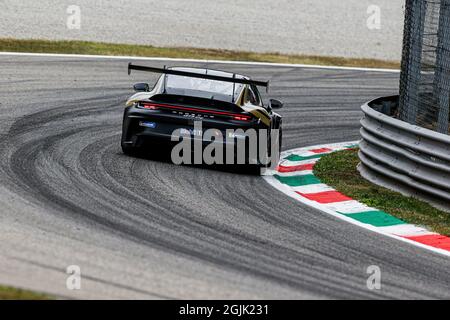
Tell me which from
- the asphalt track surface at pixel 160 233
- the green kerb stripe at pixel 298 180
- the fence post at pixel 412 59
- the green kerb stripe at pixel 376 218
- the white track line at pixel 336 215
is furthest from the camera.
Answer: the fence post at pixel 412 59

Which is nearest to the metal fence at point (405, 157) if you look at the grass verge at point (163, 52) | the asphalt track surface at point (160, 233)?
the asphalt track surface at point (160, 233)

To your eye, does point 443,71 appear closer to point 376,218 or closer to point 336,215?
point 376,218

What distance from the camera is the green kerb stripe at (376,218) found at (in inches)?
442

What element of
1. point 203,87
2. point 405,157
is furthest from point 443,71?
point 203,87

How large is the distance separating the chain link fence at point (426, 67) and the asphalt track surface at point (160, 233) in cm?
225

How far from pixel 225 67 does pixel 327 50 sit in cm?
559

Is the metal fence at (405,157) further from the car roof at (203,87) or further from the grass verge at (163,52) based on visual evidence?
the grass verge at (163,52)

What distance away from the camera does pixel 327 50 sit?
28.8 metres

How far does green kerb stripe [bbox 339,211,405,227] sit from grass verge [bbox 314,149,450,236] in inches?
4.4

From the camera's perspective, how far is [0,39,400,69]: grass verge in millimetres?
23719

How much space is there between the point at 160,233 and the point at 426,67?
17.5 feet

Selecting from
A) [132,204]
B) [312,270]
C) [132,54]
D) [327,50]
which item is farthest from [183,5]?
[312,270]
